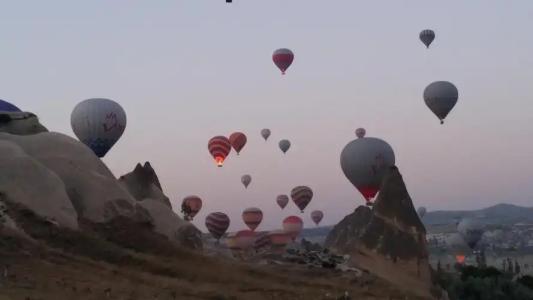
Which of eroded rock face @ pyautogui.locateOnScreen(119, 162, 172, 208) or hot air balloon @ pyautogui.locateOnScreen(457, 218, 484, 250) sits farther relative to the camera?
hot air balloon @ pyautogui.locateOnScreen(457, 218, 484, 250)

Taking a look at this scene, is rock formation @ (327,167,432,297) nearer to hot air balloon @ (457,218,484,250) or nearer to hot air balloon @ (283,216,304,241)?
hot air balloon @ (283,216,304,241)

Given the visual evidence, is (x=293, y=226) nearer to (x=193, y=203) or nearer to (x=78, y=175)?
(x=193, y=203)

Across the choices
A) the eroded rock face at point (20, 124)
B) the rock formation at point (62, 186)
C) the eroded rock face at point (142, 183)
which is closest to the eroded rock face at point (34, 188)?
the rock formation at point (62, 186)

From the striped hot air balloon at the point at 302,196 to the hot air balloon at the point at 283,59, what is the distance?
22732 millimetres

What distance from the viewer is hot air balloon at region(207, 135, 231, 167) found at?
82625 mm

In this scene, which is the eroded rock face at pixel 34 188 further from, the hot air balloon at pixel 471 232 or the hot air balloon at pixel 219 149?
the hot air balloon at pixel 471 232

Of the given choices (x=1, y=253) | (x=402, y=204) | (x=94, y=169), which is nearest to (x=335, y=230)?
(x=402, y=204)

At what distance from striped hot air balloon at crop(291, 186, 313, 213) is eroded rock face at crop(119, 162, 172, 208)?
46134mm

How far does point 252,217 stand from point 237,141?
24.3 metres

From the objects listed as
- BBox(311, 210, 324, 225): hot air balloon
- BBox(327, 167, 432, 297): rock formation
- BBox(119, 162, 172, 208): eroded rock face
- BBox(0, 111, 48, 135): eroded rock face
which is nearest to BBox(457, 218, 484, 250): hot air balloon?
BBox(311, 210, 324, 225): hot air balloon

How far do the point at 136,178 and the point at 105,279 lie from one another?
20422 millimetres

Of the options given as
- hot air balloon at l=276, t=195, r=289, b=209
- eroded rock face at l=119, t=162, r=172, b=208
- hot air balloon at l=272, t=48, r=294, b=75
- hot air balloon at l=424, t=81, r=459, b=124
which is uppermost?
hot air balloon at l=272, t=48, r=294, b=75

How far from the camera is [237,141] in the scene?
91.2 metres

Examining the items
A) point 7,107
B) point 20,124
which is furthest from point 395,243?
point 7,107
